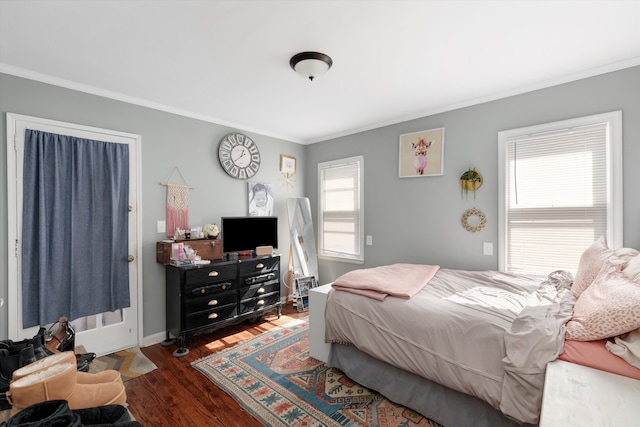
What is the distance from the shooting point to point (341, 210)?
4285 mm

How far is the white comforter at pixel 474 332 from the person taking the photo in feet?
4.67

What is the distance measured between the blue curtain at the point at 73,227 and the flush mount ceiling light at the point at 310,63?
1938 millimetres

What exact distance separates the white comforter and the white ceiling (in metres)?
1.72

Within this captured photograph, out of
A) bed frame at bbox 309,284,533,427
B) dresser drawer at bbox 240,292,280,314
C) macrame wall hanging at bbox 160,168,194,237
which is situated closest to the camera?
bed frame at bbox 309,284,533,427

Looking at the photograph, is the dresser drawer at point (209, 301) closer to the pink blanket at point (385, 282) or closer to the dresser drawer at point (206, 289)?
the dresser drawer at point (206, 289)

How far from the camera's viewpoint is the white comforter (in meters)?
1.42

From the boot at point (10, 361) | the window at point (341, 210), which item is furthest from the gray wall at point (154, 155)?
the boot at point (10, 361)

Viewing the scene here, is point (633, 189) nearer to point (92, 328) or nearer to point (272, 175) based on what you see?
point (272, 175)

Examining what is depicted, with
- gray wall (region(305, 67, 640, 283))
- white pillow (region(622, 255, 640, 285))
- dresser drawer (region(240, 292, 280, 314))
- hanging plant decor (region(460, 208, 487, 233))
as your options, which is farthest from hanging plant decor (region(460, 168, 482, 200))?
dresser drawer (region(240, 292, 280, 314))

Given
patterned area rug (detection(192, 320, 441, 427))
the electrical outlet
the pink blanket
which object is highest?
the electrical outlet

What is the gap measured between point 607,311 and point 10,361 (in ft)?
7.73

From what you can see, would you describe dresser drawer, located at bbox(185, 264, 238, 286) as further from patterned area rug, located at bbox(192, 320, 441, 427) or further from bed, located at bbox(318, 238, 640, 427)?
bed, located at bbox(318, 238, 640, 427)

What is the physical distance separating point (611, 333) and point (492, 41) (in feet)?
6.05

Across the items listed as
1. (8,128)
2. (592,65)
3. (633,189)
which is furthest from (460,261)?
(8,128)
